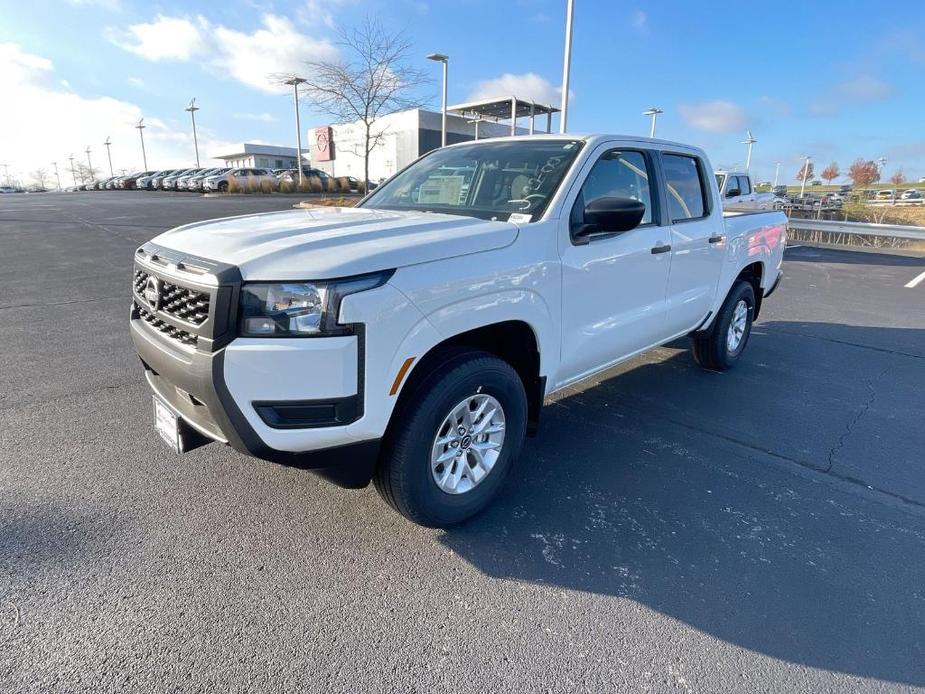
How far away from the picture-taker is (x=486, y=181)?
359cm

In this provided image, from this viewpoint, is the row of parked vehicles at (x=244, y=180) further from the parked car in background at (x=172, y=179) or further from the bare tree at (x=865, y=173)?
the bare tree at (x=865, y=173)

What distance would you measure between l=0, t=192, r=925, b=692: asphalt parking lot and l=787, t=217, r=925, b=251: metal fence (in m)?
15.6

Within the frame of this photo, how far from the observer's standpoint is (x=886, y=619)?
2.36m

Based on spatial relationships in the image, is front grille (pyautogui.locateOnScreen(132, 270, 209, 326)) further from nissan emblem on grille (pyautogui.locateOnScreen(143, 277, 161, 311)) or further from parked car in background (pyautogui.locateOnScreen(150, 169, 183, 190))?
parked car in background (pyautogui.locateOnScreen(150, 169, 183, 190))

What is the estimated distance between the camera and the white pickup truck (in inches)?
86.2

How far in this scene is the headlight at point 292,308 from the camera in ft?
7.13

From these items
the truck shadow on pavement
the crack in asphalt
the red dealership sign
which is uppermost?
the red dealership sign

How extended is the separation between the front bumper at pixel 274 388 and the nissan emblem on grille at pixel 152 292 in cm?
37

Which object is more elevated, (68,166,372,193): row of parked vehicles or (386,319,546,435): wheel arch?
(68,166,372,193): row of parked vehicles

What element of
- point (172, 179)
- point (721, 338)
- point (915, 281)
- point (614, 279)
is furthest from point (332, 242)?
point (172, 179)

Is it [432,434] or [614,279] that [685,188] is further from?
[432,434]

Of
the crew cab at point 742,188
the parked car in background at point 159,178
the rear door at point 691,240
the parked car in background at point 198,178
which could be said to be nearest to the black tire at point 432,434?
the rear door at point 691,240

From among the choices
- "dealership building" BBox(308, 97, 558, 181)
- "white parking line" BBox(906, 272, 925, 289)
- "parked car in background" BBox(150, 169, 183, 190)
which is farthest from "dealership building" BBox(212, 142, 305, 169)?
"white parking line" BBox(906, 272, 925, 289)

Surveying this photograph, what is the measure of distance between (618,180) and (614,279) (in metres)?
0.68
